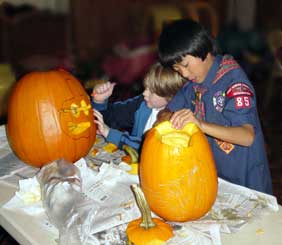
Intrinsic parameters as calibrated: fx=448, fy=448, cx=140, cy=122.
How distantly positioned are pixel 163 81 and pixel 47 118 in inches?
16.4

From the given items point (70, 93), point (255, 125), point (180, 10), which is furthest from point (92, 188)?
point (180, 10)

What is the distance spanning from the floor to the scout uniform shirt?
1.00 metres

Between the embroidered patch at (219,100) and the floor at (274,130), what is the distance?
42.8 inches

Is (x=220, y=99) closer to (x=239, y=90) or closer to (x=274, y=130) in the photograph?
(x=239, y=90)

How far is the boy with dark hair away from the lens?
113 centimetres

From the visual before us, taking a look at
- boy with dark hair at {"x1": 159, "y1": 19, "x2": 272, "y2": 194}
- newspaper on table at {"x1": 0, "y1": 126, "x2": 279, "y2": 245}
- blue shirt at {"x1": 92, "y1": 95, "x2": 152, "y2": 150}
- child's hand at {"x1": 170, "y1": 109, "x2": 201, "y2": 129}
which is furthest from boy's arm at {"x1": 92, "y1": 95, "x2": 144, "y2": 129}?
child's hand at {"x1": 170, "y1": 109, "x2": 201, "y2": 129}

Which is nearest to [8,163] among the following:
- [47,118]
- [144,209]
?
[47,118]

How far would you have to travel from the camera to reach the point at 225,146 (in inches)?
49.6

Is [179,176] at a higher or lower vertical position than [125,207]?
higher

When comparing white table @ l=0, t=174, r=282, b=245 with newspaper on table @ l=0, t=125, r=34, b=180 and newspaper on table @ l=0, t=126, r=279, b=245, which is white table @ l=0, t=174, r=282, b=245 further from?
newspaper on table @ l=0, t=125, r=34, b=180

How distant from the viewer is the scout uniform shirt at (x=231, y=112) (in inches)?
45.3

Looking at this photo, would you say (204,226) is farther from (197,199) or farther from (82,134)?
(82,134)

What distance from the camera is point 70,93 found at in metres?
1.20

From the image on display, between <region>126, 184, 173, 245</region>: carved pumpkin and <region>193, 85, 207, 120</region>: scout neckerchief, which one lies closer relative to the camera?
<region>126, 184, 173, 245</region>: carved pumpkin
